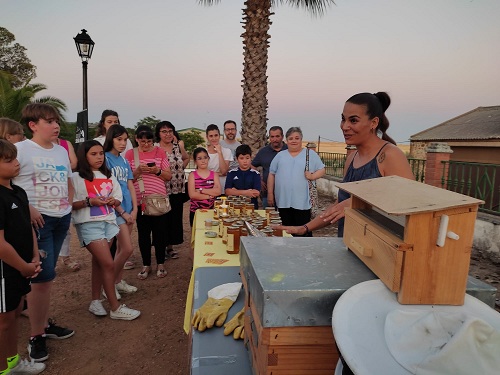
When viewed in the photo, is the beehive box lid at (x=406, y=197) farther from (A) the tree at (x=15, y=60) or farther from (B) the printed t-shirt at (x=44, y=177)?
(A) the tree at (x=15, y=60)

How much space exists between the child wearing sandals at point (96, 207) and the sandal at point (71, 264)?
1784 millimetres

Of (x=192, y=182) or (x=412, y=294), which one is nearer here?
(x=412, y=294)

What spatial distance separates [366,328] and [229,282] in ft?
4.32

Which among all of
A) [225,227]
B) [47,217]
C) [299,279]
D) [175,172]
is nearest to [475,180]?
[175,172]

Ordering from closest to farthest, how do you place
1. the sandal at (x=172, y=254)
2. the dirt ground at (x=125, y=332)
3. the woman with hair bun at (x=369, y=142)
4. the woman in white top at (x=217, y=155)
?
the woman with hair bun at (x=369, y=142) < the dirt ground at (x=125, y=332) < the woman in white top at (x=217, y=155) < the sandal at (x=172, y=254)

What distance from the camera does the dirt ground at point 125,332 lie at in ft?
9.64

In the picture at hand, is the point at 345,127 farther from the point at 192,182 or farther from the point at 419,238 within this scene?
the point at 192,182

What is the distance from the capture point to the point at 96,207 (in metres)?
3.36

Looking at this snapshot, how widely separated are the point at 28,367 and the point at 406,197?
3195mm

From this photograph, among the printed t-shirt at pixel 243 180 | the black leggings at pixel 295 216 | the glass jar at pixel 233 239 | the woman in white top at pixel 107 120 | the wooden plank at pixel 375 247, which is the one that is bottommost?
the black leggings at pixel 295 216

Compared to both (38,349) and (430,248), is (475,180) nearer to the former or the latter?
(430,248)

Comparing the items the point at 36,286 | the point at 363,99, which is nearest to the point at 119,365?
the point at 36,286

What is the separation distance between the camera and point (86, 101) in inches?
306

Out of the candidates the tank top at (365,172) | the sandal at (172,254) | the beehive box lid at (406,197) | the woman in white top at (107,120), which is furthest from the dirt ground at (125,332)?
the beehive box lid at (406,197)
